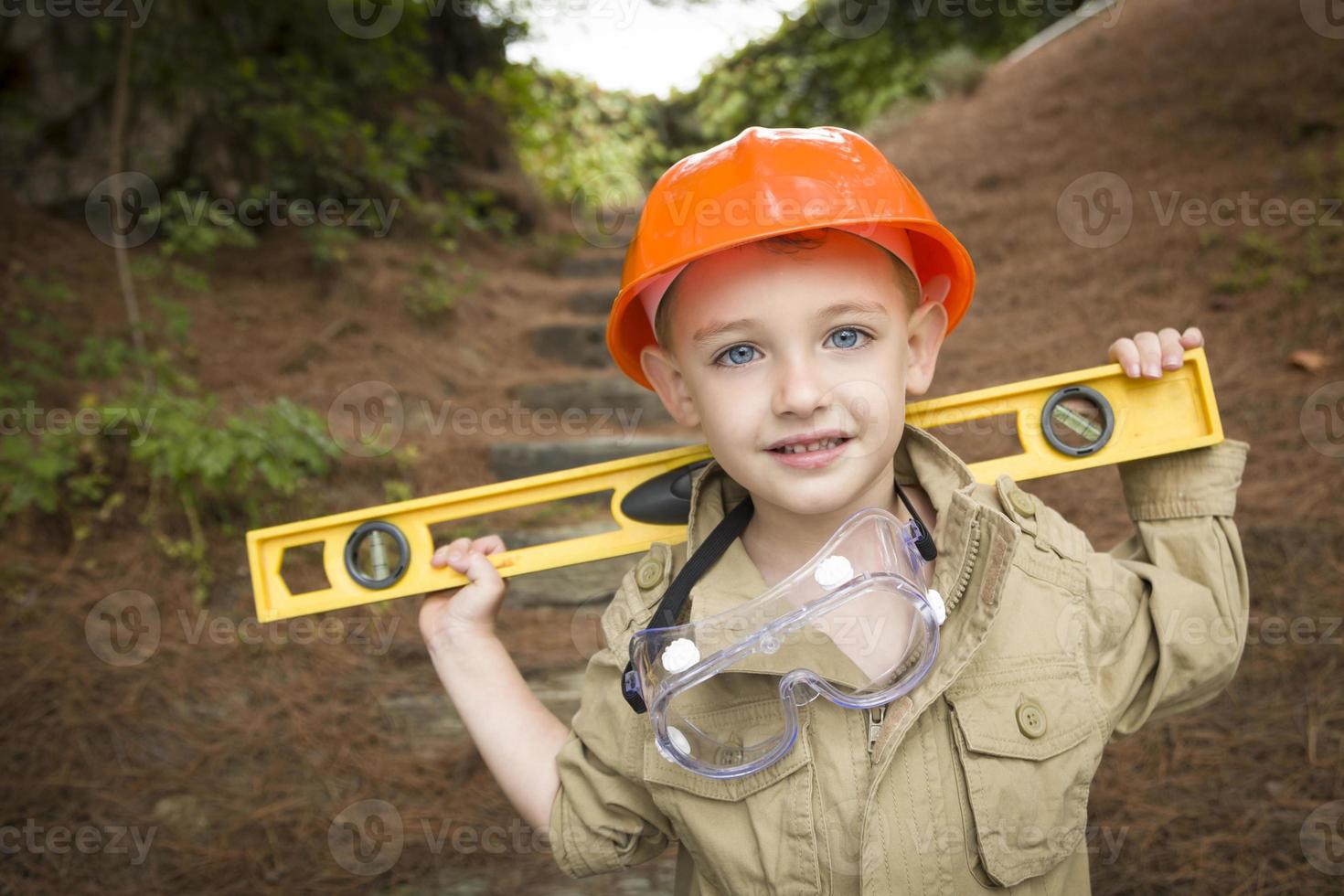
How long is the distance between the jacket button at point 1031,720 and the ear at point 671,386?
2.37ft

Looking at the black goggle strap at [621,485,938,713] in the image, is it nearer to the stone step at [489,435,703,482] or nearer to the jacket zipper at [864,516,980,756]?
the jacket zipper at [864,516,980,756]

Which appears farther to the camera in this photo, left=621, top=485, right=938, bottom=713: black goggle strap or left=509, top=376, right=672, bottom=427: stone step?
left=509, top=376, right=672, bottom=427: stone step

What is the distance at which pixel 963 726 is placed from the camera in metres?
1.44

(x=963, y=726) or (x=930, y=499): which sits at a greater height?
(x=930, y=499)

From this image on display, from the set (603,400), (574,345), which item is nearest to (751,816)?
(603,400)

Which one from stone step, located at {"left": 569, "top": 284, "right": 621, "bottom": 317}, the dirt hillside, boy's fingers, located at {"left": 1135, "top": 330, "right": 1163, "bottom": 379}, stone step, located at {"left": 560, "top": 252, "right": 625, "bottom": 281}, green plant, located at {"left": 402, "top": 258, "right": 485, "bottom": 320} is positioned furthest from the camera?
stone step, located at {"left": 560, "top": 252, "right": 625, "bottom": 281}

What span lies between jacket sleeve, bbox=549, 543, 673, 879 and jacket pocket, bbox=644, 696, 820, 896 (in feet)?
0.31

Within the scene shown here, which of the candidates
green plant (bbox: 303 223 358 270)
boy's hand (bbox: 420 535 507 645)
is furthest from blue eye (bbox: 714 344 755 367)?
green plant (bbox: 303 223 358 270)

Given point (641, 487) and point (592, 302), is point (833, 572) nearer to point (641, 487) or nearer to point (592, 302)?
point (641, 487)

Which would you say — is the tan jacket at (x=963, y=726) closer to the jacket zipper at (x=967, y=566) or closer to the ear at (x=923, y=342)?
the jacket zipper at (x=967, y=566)

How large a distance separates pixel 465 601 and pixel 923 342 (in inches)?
40.9

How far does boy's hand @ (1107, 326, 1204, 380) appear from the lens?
1.76 metres

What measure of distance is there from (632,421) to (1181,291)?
3.13 metres

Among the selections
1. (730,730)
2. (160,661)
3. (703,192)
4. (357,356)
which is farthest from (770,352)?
(357,356)
